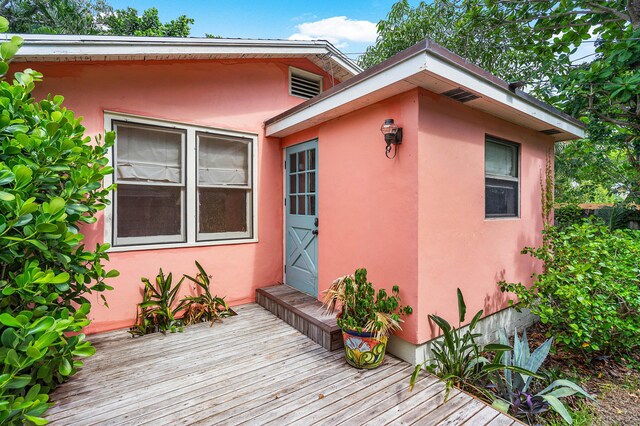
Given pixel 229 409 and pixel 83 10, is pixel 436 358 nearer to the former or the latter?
pixel 229 409

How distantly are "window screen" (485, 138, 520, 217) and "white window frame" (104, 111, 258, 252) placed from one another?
3.26m

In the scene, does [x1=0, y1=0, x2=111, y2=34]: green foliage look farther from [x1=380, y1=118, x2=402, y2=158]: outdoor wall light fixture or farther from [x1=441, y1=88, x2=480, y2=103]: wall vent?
[x1=441, y1=88, x2=480, y2=103]: wall vent

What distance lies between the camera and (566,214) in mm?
7324

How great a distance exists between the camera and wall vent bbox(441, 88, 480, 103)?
286 cm

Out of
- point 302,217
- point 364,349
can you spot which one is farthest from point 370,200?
point 364,349

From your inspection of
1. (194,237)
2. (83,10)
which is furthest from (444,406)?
(83,10)

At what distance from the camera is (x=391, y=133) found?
9.43 feet

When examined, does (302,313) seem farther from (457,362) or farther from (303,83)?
(303,83)

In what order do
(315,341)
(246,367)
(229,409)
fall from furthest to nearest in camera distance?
(315,341) < (246,367) < (229,409)

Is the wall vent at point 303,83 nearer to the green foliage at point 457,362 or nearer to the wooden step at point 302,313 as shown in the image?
the wooden step at point 302,313

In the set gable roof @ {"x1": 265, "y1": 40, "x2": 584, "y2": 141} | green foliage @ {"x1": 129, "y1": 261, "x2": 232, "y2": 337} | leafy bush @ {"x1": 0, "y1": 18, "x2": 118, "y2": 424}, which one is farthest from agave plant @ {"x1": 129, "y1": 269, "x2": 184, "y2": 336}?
gable roof @ {"x1": 265, "y1": 40, "x2": 584, "y2": 141}

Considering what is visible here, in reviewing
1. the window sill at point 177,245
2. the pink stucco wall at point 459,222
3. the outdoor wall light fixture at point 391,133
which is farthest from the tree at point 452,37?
the window sill at point 177,245

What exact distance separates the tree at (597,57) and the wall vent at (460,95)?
2465 mm

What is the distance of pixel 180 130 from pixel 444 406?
425 cm
